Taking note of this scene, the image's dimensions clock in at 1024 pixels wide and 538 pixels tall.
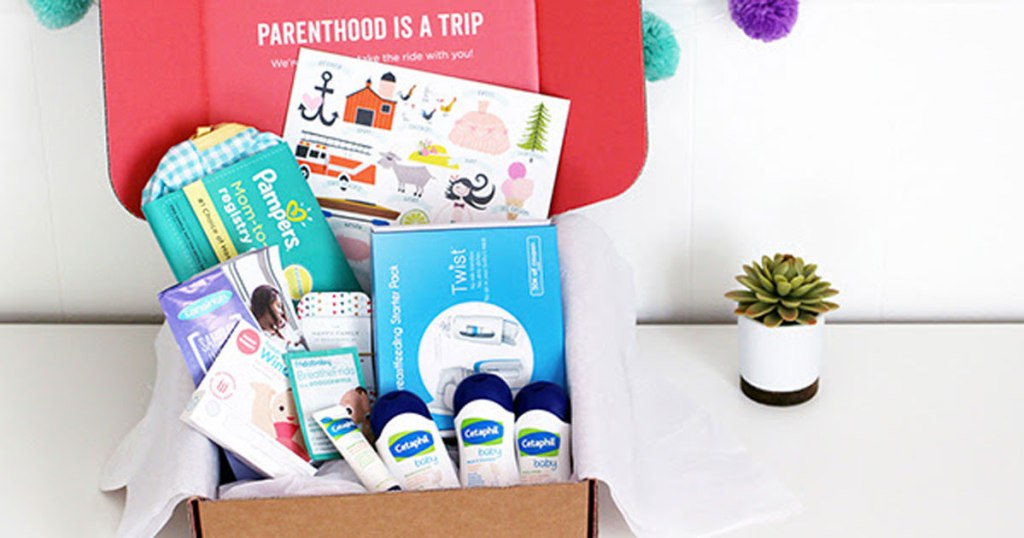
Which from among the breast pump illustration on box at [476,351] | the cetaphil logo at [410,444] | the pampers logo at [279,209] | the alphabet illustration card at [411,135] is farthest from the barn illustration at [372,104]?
the cetaphil logo at [410,444]

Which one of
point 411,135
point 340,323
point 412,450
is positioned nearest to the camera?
point 412,450

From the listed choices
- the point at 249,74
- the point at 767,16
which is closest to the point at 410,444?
the point at 249,74

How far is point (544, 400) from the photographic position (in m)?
0.99

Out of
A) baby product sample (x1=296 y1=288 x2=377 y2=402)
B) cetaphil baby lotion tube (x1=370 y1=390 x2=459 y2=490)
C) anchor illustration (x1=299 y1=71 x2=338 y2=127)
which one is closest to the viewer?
cetaphil baby lotion tube (x1=370 y1=390 x2=459 y2=490)

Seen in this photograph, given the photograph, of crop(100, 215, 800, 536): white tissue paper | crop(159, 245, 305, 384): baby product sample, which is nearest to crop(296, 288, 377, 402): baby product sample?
crop(159, 245, 305, 384): baby product sample

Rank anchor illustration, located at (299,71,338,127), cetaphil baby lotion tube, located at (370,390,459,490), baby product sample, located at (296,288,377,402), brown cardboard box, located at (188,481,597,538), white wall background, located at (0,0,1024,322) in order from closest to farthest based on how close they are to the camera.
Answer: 1. brown cardboard box, located at (188,481,597,538)
2. cetaphil baby lotion tube, located at (370,390,459,490)
3. baby product sample, located at (296,288,377,402)
4. anchor illustration, located at (299,71,338,127)
5. white wall background, located at (0,0,1024,322)

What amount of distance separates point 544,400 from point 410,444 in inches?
4.6

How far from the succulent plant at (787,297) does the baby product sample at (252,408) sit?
0.46m

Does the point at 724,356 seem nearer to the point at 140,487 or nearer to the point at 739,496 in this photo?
the point at 739,496

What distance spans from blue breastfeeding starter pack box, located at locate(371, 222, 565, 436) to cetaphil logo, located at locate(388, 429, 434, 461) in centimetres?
8

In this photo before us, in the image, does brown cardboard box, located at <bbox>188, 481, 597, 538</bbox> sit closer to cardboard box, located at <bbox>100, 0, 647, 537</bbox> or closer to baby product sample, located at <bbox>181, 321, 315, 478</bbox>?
baby product sample, located at <bbox>181, 321, 315, 478</bbox>

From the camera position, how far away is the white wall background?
129 centimetres

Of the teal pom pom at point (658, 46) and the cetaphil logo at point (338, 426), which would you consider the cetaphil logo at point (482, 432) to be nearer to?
the cetaphil logo at point (338, 426)

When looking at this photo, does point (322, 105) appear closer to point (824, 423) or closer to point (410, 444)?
point (410, 444)
